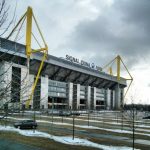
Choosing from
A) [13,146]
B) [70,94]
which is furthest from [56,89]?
[13,146]

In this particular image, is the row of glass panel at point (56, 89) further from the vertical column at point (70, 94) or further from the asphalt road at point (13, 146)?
the asphalt road at point (13, 146)

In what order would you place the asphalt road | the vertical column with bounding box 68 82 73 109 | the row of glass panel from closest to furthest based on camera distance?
the asphalt road, the row of glass panel, the vertical column with bounding box 68 82 73 109

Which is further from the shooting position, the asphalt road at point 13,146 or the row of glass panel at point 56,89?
the row of glass panel at point 56,89

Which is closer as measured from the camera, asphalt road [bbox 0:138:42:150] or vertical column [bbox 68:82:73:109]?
asphalt road [bbox 0:138:42:150]

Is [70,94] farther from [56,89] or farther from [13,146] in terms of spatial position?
[13,146]

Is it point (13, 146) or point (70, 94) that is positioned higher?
point (70, 94)

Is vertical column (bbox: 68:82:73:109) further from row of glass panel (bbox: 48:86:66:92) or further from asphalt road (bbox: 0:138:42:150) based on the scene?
asphalt road (bbox: 0:138:42:150)

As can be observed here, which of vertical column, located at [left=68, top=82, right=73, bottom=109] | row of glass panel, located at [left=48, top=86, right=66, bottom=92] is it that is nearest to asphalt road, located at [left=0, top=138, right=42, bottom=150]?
row of glass panel, located at [left=48, top=86, right=66, bottom=92]

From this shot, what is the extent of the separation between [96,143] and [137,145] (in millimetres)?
4383

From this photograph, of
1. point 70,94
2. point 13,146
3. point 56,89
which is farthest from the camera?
point 70,94

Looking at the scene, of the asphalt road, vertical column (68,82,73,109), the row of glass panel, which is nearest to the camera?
the asphalt road

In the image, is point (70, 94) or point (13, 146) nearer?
point (13, 146)

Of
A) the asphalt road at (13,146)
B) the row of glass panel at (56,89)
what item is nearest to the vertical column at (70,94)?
the row of glass panel at (56,89)

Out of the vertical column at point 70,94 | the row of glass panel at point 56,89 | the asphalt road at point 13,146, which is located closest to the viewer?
the asphalt road at point 13,146
